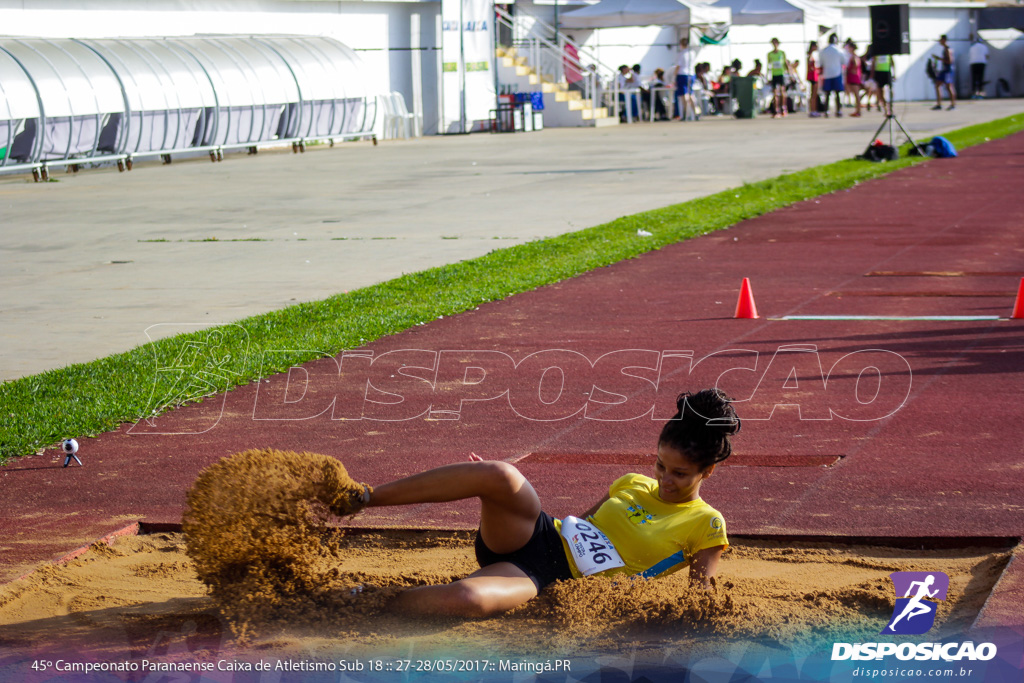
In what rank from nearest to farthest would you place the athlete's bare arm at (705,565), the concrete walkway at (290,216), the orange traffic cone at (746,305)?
the athlete's bare arm at (705,565)
the orange traffic cone at (746,305)
the concrete walkway at (290,216)

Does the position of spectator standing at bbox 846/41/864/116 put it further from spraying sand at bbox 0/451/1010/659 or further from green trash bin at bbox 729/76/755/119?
spraying sand at bbox 0/451/1010/659

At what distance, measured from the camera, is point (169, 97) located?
28.7 meters

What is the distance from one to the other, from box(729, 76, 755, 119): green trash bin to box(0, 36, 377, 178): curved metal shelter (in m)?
15.4

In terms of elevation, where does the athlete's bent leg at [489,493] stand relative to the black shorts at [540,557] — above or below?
above

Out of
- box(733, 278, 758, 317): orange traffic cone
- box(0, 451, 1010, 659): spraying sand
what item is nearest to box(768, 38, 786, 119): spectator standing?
box(733, 278, 758, 317): orange traffic cone

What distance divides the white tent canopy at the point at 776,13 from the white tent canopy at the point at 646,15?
50 centimetres

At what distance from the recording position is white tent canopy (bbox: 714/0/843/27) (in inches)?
1644

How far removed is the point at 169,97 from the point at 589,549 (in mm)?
26027

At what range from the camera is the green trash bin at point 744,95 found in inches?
1789

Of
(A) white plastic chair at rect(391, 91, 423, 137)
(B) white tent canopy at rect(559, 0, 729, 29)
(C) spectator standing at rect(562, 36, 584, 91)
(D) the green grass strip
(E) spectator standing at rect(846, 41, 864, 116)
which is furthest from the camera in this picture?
(C) spectator standing at rect(562, 36, 584, 91)

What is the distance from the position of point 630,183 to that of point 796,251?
840 centimetres

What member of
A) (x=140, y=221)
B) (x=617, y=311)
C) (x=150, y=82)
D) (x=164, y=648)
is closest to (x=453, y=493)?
(x=164, y=648)

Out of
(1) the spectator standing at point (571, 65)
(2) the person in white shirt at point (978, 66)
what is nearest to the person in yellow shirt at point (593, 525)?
(1) the spectator standing at point (571, 65)

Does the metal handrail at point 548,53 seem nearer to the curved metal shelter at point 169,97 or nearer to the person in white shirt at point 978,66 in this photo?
the curved metal shelter at point 169,97
